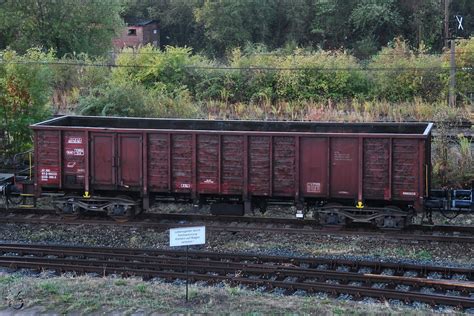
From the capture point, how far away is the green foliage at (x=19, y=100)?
72.7 feet

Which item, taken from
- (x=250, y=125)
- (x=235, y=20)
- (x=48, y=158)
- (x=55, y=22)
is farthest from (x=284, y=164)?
(x=235, y=20)

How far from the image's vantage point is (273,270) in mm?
12391

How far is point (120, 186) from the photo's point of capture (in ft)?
54.1

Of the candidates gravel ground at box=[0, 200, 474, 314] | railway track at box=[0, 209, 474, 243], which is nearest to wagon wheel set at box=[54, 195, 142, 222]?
railway track at box=[0, 209, 474, 243]

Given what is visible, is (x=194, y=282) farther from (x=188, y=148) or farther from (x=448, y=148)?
(x=448, y=148)

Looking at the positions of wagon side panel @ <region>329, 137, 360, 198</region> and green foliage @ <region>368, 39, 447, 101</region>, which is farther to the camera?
green foliage @ <region>368, 39, 447, 101</region>

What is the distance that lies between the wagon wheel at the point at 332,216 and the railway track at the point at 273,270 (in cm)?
268

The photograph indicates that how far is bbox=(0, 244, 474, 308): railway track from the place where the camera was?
11.4m

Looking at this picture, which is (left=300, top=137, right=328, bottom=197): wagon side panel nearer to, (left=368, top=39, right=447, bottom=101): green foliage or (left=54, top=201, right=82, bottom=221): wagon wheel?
(left=54, top=201, right=82, bottom=221): wagon wheel

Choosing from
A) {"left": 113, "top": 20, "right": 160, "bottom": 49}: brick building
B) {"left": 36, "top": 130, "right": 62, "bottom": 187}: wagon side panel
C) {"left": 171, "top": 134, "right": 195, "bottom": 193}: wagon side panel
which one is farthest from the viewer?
{"left": 113, "top": 20, "right": 160, "bottom": 49}: brick building

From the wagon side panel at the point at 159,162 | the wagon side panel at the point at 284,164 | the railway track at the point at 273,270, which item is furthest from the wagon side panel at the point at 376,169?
the wagon side panel at the point at 159,162

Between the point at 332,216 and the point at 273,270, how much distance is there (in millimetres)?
3719

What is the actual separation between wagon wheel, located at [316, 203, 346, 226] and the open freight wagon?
2cm

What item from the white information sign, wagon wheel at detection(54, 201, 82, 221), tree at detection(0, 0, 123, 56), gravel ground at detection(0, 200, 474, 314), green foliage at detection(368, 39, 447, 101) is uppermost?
tree at detection(0, 0, 123, 56)
